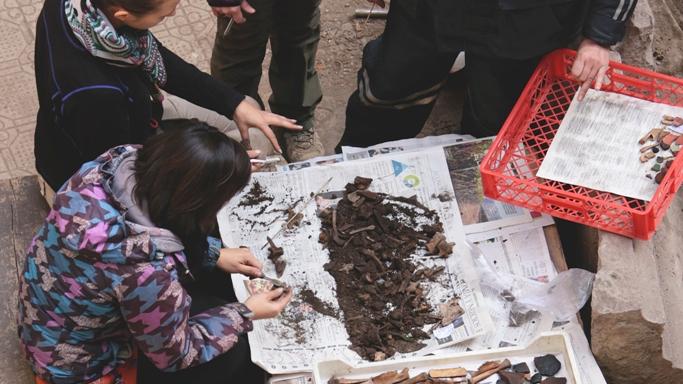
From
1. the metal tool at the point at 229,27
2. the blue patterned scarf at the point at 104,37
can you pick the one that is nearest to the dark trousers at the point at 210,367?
the blue patterned scarf at the point at 104,37

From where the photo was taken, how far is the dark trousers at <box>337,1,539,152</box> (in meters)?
3.05

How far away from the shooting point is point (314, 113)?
399 cm

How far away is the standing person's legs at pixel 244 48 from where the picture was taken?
125 inches

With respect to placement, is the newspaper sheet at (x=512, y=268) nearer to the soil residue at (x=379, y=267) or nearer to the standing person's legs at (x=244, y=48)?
the soil residue at (x=379, y=267)

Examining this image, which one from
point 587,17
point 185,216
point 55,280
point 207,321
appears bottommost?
point 207,321

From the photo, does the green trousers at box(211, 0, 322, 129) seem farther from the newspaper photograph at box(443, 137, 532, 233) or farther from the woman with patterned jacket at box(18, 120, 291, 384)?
the woman with patterned jacket at box(18, 120, 291, 384)

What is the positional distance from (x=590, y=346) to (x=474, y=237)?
1.81ft

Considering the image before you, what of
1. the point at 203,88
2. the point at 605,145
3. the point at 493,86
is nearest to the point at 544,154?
the point at 605,145

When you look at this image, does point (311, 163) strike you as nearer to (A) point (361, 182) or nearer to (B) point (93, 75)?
(A) point (361, 182)

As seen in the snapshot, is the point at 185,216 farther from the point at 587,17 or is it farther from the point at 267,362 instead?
the point at 587,17

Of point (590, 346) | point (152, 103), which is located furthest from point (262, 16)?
point (590, 346)

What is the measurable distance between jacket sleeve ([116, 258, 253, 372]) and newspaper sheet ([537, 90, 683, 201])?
117 cm

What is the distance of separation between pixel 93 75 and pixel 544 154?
156 centimetres

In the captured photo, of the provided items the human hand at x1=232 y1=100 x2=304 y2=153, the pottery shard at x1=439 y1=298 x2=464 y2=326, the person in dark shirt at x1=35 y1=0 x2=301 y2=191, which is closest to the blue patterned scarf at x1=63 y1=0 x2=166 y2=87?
the person in dark shirt at x1=35 y1=0 x2=301 y2=191
